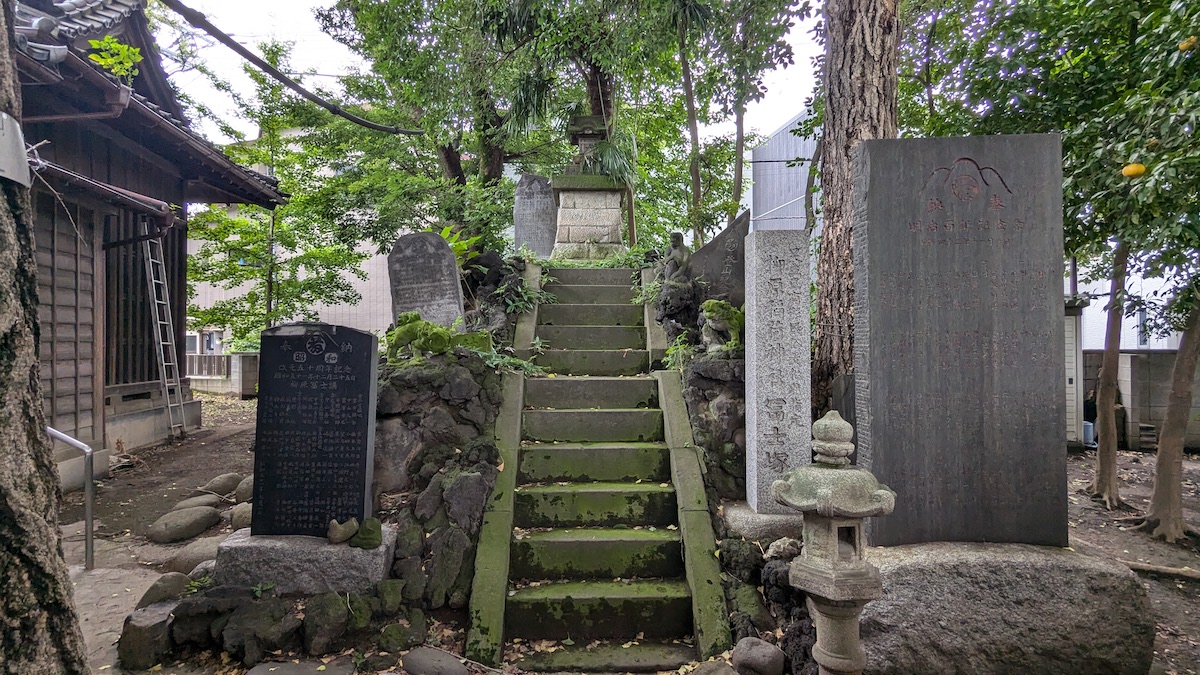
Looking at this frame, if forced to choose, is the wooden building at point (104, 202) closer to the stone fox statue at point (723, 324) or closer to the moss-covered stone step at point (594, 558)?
the moss-covered stone step at point (594, 558)

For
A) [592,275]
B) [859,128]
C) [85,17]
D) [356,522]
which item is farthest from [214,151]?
[859,128]

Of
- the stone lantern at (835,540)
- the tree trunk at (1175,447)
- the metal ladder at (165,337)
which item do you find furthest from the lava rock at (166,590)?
the tree trunk at (1175,447)

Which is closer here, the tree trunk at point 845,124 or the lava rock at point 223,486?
the tree trunk at point 845,124

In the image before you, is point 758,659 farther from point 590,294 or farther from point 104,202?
point 104,202

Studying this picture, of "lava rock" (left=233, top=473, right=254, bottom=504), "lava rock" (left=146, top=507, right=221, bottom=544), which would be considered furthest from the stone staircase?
"lava rock" (left=146, top=507, right=221, bottom=544)

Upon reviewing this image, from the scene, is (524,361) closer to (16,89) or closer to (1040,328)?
(1040,328)

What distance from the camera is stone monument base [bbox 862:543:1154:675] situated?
3.49m

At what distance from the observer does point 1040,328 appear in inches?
154

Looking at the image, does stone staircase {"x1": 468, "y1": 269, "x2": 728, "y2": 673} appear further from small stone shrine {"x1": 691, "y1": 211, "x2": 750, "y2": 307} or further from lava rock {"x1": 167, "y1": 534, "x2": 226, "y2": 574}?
lava rock {"x1": 167, "y1": 534, "x2": 226, "y2": 574}

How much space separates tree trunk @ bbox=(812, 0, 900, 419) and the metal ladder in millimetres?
10038

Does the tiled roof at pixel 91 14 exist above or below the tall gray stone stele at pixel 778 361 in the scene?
above

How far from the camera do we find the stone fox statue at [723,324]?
5.43 metres

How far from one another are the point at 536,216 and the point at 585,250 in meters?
2.37

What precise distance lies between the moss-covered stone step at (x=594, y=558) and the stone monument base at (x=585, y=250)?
6395mm
